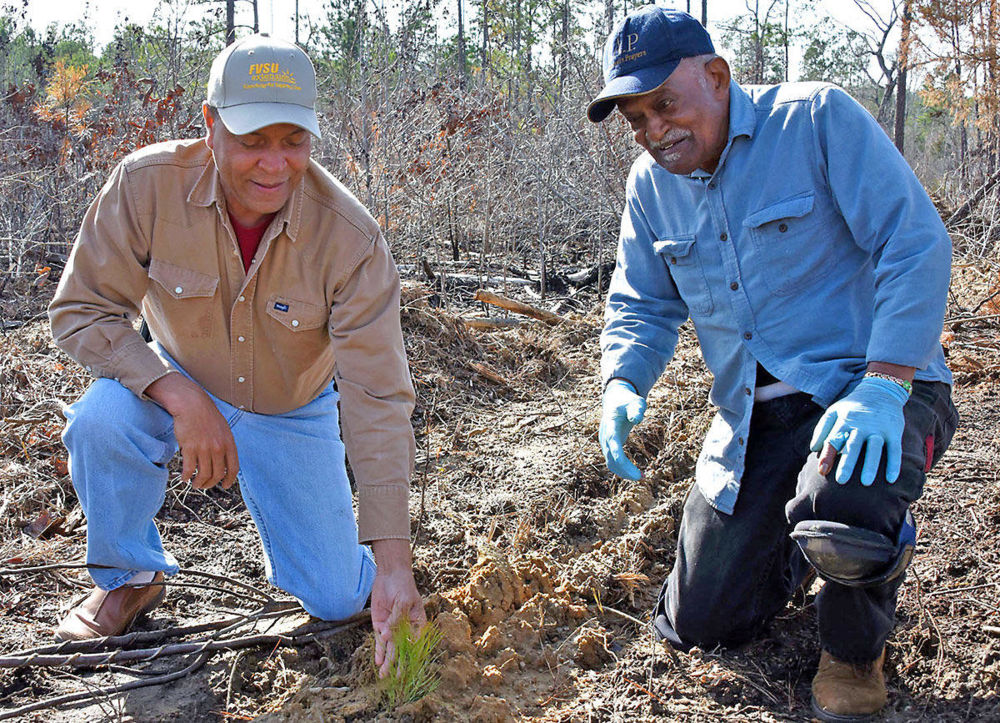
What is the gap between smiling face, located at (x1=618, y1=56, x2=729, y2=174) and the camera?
7.94 feet

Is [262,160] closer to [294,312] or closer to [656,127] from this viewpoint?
[294,312]

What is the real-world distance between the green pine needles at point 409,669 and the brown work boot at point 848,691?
3.14 ft

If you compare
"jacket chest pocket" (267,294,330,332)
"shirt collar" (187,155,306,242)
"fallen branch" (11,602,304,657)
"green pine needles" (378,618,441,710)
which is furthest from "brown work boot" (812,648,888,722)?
"shirt collar" (187,155,306,242)

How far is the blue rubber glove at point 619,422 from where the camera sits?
240 cm

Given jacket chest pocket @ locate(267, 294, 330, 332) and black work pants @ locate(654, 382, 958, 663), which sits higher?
jacket chest pocket @ locate(267, 294, 330, 332)

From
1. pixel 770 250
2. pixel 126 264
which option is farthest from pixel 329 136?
pixel 770 250

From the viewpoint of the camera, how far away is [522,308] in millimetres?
5664

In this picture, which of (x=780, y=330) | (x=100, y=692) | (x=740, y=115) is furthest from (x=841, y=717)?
(x=100, y=692)

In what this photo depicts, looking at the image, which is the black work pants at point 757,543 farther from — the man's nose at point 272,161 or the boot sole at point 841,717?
the man's nose at point 272,161

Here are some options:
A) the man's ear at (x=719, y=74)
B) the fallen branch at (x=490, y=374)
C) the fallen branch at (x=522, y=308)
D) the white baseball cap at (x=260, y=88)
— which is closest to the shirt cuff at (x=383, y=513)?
the white baseball cap at (x=260, y=88)

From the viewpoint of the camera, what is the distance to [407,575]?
214cm

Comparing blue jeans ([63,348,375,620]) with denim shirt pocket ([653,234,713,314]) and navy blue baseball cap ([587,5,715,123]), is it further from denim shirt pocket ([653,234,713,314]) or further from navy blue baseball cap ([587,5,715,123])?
navy blue baseball cap ([587,5,715,123])

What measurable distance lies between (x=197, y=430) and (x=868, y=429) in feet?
5.55

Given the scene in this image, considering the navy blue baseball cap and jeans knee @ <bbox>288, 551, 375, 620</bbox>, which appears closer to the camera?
the navy blue baseball cap
